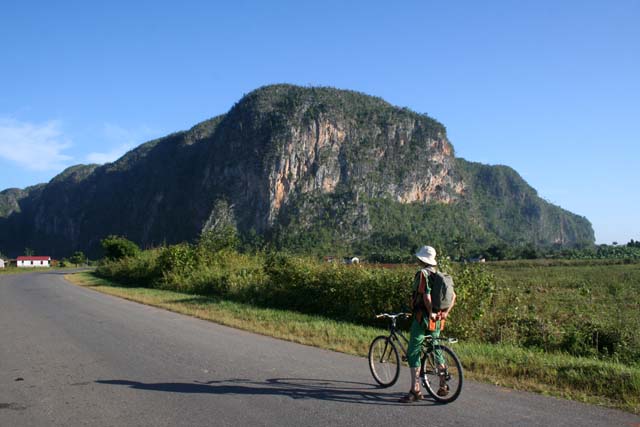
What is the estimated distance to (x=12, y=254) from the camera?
6905 inches

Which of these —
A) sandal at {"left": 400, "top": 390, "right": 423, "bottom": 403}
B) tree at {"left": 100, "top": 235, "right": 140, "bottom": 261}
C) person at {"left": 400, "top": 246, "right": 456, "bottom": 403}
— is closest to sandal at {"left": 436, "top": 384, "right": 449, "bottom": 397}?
person at {"left": 400, "top": 246, "right": 456, "bottom": 403}

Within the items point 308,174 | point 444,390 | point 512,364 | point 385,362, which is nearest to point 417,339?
point 444,390

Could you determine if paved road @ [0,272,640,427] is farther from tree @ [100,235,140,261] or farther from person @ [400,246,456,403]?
tree @ [100,235,140,261]

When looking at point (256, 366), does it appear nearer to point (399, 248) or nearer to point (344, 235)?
point (399, 248)

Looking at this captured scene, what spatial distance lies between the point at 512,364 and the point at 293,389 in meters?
3.33

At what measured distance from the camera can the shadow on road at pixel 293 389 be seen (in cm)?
589

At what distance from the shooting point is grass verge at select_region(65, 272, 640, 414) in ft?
20.0

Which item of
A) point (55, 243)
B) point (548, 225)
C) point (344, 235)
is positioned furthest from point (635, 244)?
point (55, 243)

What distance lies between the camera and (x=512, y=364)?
24.3 ft

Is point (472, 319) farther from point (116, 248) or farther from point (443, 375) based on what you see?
point (116, 248)

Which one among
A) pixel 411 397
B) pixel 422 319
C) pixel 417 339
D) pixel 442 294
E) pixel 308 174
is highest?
pixel 308 174

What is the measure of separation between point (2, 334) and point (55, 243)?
196991 mm

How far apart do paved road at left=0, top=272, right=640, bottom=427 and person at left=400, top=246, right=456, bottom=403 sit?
203 mm

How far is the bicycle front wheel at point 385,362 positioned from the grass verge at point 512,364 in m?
1.26
